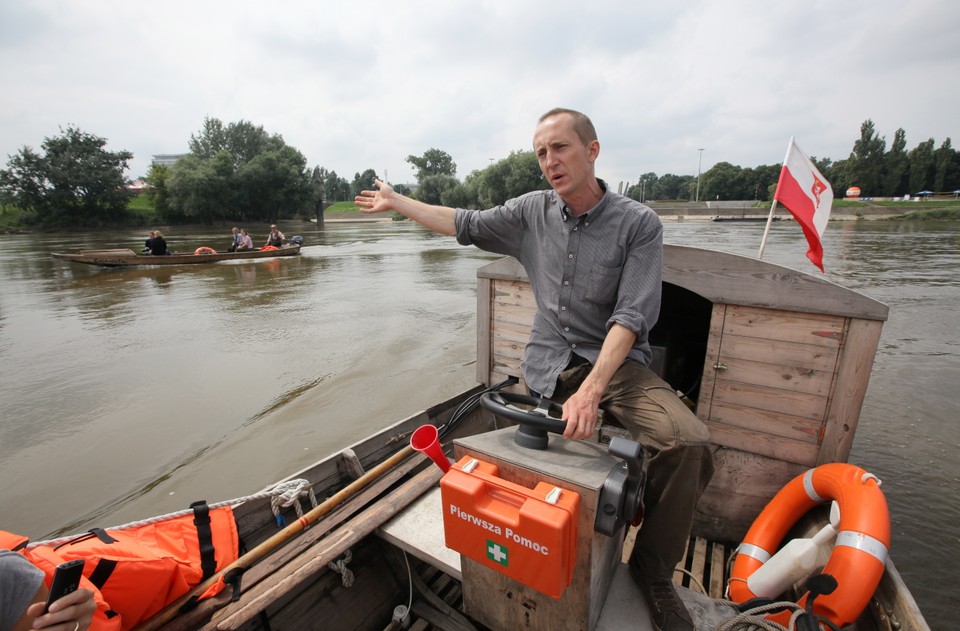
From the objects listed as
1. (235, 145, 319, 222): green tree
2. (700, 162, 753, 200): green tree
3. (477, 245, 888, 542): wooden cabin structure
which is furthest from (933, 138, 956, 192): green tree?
(477, 245, 888, 542): wooden cabin structure

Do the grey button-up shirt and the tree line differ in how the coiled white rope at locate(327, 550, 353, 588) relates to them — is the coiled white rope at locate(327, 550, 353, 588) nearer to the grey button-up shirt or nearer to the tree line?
the grey button-up shirt

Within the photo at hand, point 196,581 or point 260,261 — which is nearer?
point 196,581

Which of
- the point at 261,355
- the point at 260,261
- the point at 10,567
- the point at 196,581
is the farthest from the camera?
the point at 260,261

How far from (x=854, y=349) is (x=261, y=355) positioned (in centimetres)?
915

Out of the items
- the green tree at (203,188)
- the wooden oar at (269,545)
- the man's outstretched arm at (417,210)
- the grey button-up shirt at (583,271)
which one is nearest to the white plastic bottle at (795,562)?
the grey button-up shirt at (583,271)

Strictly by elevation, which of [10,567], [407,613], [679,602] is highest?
[10,567]

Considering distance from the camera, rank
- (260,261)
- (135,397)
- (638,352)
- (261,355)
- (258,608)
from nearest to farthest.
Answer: (258,608) → (638,352) → (135,397) → (261,355) → (260,261)

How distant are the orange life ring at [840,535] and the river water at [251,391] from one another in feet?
6.20

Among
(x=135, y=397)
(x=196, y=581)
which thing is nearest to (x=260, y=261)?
(x=135, y=397)

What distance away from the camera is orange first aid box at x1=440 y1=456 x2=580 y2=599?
1320mm

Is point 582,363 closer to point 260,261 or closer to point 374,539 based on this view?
point 374,539

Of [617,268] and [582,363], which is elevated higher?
[617,268]

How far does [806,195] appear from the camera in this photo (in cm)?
377

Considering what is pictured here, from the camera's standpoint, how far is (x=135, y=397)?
7.05m
